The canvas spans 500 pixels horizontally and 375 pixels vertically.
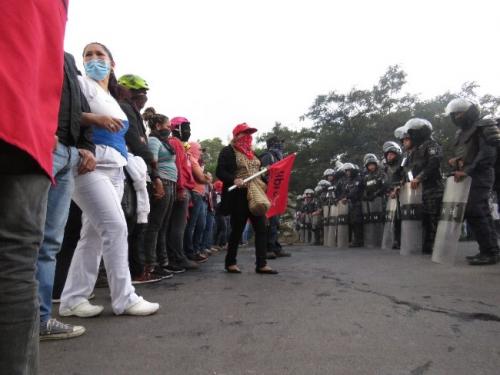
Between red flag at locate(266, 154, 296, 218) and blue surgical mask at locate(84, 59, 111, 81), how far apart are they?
11.2ft

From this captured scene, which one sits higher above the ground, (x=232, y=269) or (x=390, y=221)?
(x=390, y=221)

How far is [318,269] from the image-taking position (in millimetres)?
6090

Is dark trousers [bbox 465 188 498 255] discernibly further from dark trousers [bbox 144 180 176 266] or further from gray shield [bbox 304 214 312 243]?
gray shield [bbox 304 214 312 243]

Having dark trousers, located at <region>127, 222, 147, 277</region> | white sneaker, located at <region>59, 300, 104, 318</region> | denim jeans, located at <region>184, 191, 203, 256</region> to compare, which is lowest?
white sneaker, located at <region>59, 300, 104, 318</region>

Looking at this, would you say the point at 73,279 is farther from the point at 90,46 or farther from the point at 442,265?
the point at 442,265

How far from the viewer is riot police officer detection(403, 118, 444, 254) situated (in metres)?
7.53

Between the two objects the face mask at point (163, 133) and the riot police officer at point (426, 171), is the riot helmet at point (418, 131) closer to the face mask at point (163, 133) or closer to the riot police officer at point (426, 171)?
the riot police officer at point (426, 171)

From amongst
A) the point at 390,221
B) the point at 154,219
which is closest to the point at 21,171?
the point at 154,219

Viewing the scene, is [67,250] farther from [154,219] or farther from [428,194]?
[428,194]

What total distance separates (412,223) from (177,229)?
380 cm

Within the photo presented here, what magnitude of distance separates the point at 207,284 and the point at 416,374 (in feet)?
9.95

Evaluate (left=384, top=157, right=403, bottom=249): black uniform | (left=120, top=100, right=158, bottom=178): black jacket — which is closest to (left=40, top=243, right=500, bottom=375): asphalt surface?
(left=120, top=100, right=158, bottom=178): black jacket

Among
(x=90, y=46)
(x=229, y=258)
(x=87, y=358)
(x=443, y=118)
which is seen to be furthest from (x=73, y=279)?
(x=443, y=118)

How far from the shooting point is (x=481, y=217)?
19.4 feet
